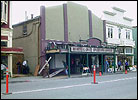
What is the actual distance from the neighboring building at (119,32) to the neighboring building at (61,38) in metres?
3.66

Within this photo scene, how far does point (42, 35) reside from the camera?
905 inches

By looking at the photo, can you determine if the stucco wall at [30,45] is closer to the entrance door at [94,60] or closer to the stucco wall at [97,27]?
the entrance door at [94,60]

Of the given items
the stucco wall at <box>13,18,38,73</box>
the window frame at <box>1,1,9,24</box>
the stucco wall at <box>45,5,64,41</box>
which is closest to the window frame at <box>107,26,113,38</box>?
the stucco wall at <box>45,5,64,41</box>

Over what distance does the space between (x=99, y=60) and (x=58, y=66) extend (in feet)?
23.9

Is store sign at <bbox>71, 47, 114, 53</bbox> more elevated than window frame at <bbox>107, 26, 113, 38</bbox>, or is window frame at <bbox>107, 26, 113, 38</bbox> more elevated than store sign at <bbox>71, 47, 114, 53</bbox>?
window frame at <bbox>107, 26, 113, 38</bbox>

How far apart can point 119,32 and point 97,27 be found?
18.0ft

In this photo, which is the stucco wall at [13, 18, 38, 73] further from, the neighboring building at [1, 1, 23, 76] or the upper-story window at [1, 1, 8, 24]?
the upper-story window at [1, 1, 8, 24]

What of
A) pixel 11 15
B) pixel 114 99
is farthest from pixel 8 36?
pixel 114 99

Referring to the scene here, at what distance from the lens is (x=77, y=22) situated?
26.4 meters

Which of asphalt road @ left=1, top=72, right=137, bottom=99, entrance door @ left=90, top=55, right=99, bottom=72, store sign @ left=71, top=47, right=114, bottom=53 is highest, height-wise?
store sign @ left=71, top=47, right=114, bottom=53

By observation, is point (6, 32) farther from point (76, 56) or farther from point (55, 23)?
point (76, 56)

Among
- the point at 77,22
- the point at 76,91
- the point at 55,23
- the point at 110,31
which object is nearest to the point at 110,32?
the point at 110,31

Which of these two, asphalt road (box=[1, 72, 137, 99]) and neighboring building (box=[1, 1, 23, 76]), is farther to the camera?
neighboring building (box=[1, 1, 23, 76])

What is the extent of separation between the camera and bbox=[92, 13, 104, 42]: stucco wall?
28.9 m
